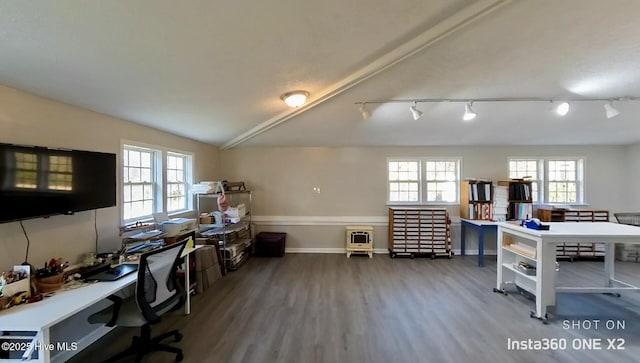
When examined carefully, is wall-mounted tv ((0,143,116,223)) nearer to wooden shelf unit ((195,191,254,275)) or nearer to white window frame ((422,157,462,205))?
wooden shelf unit ((195,191,254,275))

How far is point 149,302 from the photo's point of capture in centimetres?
215

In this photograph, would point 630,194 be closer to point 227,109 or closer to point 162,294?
point 227,109

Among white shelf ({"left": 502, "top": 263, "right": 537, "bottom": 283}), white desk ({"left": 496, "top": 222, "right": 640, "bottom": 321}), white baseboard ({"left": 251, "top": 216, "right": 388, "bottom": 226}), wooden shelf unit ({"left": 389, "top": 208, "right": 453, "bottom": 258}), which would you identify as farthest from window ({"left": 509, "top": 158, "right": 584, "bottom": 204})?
white baseboard ({"left": 251, "top": 216, "right": 388, "bottom": 226})

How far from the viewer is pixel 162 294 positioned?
231cm

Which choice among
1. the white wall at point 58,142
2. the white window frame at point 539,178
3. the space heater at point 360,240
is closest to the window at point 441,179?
the white window frame at point 539,178

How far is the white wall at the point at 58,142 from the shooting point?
2.03 meters

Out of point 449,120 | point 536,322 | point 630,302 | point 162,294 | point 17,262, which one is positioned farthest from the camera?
point 449,120

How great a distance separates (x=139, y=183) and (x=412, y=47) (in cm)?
349

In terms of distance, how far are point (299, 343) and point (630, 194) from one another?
23.1 feet

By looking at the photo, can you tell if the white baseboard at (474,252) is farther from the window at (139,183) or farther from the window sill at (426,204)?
the window at (139,183)

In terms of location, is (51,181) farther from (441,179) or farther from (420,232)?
(441,179)

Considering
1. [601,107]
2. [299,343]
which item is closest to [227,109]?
[299,343]

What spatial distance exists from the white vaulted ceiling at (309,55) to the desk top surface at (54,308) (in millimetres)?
1551

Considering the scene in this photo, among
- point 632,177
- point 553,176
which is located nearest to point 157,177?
point 553,176
